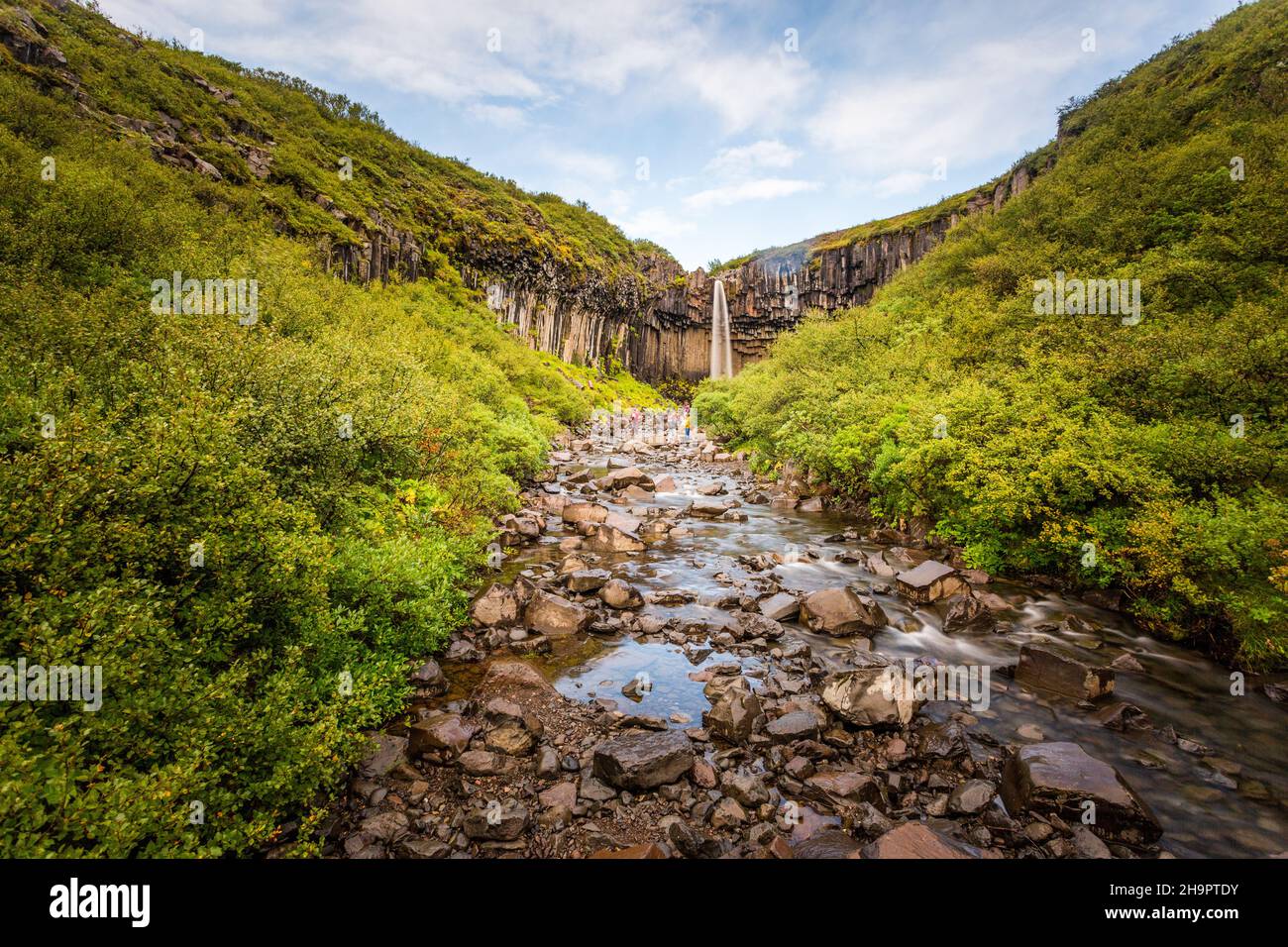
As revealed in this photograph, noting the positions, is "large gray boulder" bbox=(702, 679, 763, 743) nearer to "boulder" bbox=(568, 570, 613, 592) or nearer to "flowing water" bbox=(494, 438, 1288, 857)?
"flowing water" bbox=(494, 438, 1288, 857)

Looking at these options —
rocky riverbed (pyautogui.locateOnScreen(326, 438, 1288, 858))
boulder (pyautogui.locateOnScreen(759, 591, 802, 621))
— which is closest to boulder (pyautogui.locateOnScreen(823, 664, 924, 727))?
rocky riverbed (pyautogui.locateOnScreen(326, 438, 1288, 858))

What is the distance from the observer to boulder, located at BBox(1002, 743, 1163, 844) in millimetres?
6980

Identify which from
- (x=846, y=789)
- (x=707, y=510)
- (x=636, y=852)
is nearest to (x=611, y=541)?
(x=707, y=510)

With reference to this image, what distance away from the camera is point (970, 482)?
16406mm

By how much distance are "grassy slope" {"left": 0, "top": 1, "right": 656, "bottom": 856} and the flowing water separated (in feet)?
14.0

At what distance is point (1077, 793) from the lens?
7.13 metres

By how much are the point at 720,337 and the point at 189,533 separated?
12007cm

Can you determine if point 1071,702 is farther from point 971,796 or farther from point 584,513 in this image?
point 584,513

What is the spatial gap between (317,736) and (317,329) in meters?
19.2

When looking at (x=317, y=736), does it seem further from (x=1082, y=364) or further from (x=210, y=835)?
(x=1082, y=364)

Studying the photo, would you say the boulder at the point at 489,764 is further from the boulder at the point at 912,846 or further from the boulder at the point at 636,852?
the boulder at the point at 912,846
